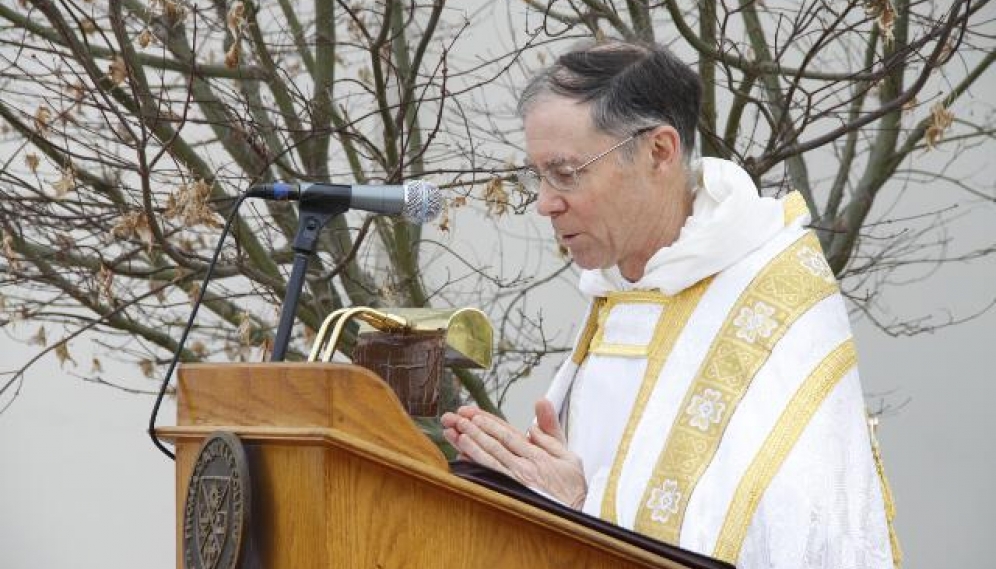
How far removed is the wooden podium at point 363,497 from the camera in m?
2.44

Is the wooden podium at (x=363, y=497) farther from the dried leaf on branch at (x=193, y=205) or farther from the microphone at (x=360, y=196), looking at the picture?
the dried leaf on branch at (x=193, y=205)

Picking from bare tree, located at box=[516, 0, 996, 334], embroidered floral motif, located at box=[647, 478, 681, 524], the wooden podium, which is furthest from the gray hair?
bare tree, located at box=[516, 0, 996, 334]

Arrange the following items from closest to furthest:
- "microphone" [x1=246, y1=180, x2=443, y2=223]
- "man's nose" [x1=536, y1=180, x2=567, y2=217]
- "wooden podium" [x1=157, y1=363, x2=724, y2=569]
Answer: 1. "wooden podium" [x1=157, y1=363, x2=724, y2=569]
2. "microphone" [x1=246, y1=180, x2=443, y2=223]
3. "man's nose" [x1=536, y1=180, x2=567, y2=217]

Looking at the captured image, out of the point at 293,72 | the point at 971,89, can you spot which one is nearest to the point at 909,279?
the point at 971,89

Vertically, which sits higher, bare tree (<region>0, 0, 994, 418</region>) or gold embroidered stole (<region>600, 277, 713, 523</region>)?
bare tree (<region>0, 0, 994, 418</region>)

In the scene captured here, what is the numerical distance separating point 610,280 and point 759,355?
0.52 metres

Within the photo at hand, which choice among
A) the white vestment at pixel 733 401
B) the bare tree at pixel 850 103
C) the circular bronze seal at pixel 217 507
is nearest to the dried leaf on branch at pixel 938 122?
the bare tree at pixel 850 103

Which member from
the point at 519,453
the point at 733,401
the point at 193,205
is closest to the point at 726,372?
the point at 733,401

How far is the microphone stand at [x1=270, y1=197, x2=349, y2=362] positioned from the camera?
9.52 ft

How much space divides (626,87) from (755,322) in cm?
53

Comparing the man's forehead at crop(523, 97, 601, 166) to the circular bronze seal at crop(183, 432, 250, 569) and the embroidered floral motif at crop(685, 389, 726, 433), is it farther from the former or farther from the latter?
the circular bronze seal at crop(183, 432, 250, 569)

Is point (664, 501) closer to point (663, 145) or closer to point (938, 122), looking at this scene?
point (663, 145)

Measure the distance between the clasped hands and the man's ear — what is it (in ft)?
1.79

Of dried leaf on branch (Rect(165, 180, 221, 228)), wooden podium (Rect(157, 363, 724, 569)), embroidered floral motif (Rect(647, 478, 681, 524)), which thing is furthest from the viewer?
dried leaf on branch (Rect(165, 180, 221, 228))
